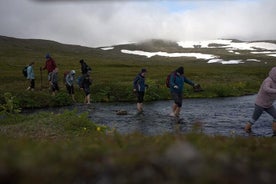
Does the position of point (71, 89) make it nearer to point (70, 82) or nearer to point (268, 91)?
point (70, 82)

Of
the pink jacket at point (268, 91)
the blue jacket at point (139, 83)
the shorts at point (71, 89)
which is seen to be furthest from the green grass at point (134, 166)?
the shorts at point (71, 89)

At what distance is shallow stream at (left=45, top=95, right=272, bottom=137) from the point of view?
1796 centimetres

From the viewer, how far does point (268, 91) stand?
14.9 meters

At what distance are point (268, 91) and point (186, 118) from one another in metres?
7.73

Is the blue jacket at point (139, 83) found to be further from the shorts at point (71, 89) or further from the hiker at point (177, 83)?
the shorts at point (71, 89)

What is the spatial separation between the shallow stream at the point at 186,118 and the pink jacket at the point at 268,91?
1663mm

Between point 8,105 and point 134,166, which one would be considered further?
point 8,105

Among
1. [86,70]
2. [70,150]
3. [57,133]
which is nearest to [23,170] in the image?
[70,150]

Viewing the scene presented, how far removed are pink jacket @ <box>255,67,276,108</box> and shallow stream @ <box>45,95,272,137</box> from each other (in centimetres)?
166

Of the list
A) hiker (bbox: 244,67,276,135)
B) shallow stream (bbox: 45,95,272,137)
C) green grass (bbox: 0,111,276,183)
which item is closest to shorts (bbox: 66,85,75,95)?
shallow stream (bbox: 45,95,272,137)

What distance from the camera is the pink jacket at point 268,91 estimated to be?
48.9 ft

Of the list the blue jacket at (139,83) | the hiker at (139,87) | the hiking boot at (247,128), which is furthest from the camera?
the blue jacket at (139,83)

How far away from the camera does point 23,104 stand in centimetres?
2803

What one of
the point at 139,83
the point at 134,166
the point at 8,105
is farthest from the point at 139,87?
the point at 134,166
